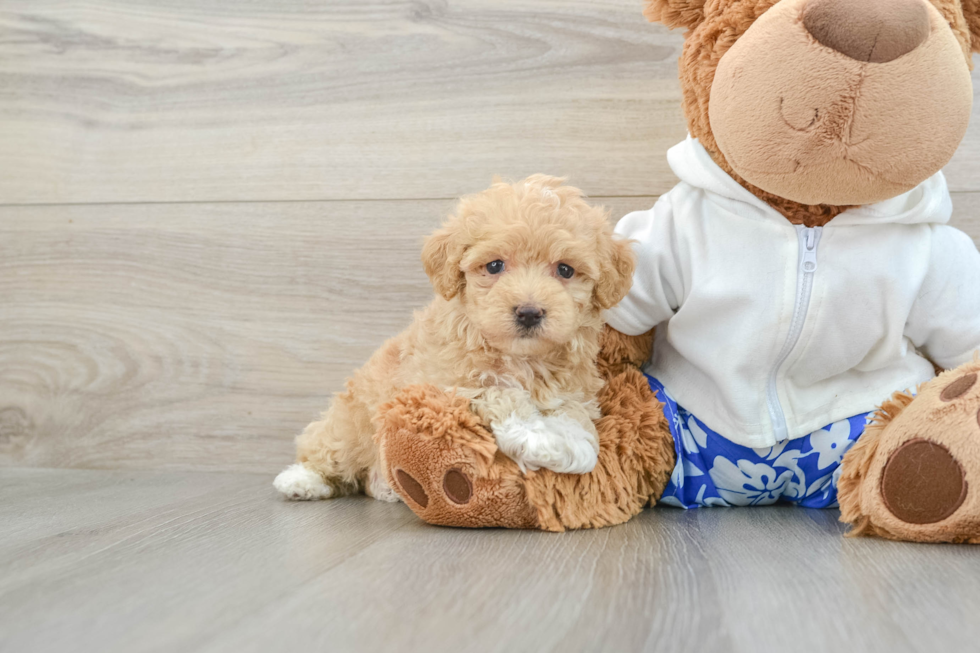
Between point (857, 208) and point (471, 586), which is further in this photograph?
point (857, 208)

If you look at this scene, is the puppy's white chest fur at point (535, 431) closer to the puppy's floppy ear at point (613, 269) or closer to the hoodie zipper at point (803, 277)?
the puppy's floppy ear at point (613, 269)

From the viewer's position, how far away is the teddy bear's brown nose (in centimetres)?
75

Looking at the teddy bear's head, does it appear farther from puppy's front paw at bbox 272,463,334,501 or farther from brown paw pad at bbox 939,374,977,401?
puppy's front paw at bbox 272,463,334,501

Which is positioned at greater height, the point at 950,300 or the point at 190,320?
the point at 950,300

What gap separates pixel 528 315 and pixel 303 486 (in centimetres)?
46

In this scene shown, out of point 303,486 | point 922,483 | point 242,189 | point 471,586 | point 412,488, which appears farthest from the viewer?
point 242,189

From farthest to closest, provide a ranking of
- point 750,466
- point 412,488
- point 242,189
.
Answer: point 242,189 < point 750,466 < point 412,488

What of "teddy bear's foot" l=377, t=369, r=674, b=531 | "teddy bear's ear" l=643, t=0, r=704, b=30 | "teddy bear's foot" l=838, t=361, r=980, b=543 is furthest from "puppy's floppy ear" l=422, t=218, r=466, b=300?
"teddy bear's foot" l=838, t=361, r=980, b=543

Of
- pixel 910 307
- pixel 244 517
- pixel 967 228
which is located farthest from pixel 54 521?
pixel 967 228

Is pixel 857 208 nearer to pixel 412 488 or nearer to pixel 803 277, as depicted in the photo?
pixel 803 277

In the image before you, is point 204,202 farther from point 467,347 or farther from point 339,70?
point 467,347

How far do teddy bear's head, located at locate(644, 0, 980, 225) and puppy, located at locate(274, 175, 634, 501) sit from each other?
0.62 feet

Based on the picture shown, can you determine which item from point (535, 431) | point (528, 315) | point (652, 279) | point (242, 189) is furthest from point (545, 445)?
point (242, 189)

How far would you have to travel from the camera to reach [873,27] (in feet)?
2.45
